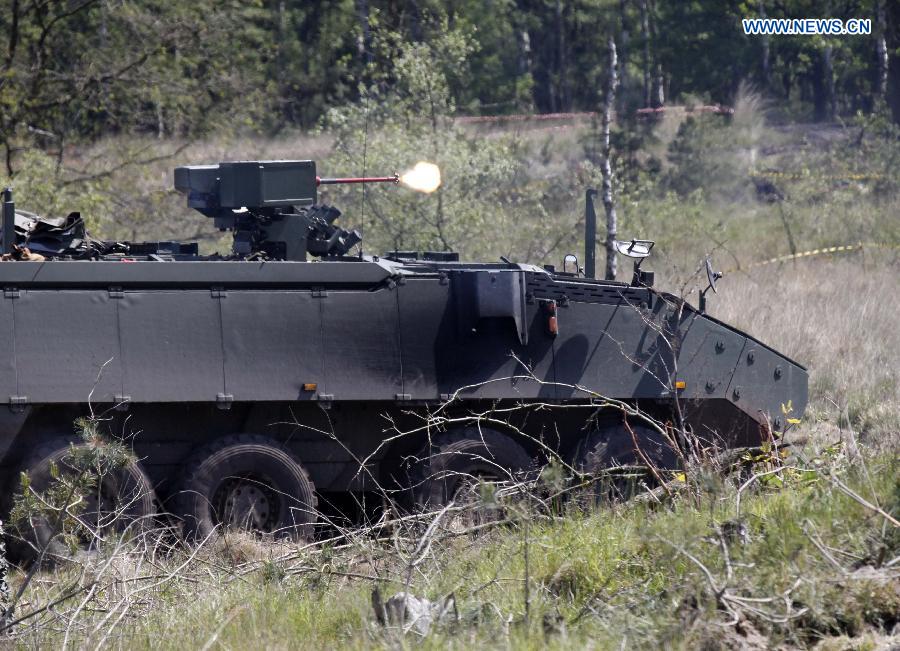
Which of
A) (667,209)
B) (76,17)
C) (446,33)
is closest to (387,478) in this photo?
(446,33)

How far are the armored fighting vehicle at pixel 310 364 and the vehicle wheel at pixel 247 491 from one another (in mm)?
13

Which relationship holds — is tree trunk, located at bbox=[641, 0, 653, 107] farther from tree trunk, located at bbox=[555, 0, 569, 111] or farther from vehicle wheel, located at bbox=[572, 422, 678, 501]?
vehicle wheel, located at bbox=[572, 422, 678, 501]

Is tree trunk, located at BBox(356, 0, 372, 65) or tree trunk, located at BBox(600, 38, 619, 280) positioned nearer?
tree trunk, located at BBox(600, 38, 619, 280)

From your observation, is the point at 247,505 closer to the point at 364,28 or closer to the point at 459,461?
the point at 459,461

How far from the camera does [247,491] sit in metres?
8.04

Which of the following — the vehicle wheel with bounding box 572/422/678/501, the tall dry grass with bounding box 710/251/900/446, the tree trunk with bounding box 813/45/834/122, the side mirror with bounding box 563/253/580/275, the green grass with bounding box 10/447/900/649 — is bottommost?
the tall dry grass with bounding box 710/251/900/446

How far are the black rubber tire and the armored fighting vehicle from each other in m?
0.02

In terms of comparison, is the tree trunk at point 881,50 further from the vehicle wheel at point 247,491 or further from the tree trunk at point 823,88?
the vehicle wheel at point 247,491

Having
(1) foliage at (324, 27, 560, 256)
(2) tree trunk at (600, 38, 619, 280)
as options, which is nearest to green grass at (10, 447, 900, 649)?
(2) tree trunk at (600, 38, 619, 280)

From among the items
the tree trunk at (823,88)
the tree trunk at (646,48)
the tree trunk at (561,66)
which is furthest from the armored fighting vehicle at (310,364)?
the tree trunk at (561,66)

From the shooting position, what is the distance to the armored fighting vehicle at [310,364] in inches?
302

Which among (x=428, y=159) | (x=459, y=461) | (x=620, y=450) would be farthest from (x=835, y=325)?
(x=459, y=461)

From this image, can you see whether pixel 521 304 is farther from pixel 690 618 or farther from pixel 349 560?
pixel 690 618

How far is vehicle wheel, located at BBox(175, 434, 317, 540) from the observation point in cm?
785
